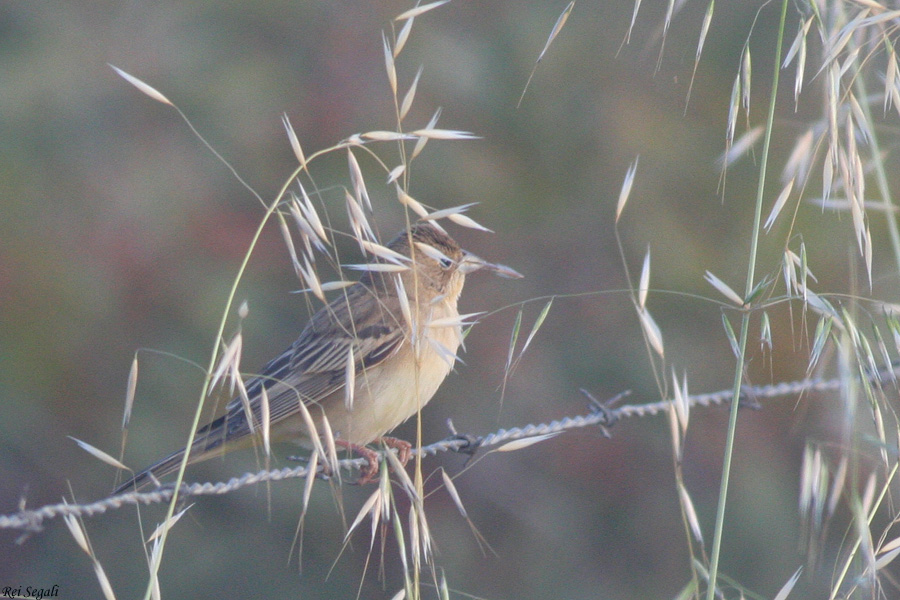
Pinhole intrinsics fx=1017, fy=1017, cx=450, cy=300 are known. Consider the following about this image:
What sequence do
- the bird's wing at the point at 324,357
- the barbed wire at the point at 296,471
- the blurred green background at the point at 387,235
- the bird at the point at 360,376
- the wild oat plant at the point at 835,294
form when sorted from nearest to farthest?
the wild oat plant at the point at 835,294 → the barbed wire at the point at 296,471 → the bird at the point at 360,376 → the bird's wing at the point at 324,357 → the blurred green background at the point at 387,235

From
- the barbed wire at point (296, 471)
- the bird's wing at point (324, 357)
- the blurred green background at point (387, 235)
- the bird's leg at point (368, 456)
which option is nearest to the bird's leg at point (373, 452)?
the bird's leg at point (368, 456)

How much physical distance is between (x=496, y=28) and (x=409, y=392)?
3.48 m

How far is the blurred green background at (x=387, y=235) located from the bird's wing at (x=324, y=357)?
1480 mm

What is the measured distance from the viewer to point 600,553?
6719 mm

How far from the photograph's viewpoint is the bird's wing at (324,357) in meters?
4.57

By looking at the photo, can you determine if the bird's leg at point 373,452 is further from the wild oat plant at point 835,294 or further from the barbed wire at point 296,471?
the wild oat plant at point 835,294

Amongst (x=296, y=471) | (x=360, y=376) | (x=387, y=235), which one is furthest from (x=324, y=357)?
(x=387, y=235)

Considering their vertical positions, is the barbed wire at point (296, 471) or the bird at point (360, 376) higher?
the barbed wire at point (296, 471)

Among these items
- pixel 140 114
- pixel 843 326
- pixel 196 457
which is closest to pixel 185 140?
pixel 140 114

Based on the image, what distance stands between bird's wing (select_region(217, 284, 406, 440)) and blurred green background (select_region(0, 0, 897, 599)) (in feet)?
4.86

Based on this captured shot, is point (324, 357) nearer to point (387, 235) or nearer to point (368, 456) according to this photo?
point (368, 456)

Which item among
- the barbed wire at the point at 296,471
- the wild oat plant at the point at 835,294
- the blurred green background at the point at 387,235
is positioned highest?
the wild oat plant at the point at 835,294

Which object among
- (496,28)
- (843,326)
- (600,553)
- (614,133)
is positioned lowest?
(600,553)

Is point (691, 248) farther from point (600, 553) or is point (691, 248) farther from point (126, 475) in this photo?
point (126, 475)
